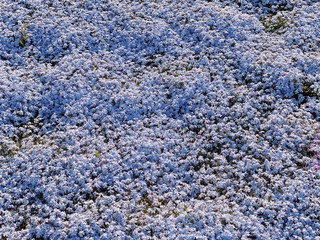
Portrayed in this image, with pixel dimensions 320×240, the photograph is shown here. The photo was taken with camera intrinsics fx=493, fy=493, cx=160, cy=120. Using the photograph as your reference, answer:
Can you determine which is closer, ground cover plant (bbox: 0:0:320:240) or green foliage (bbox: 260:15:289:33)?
ground cover plant (bbox: 0:0:320:240)

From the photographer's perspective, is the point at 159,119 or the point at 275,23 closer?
the point at 159,119

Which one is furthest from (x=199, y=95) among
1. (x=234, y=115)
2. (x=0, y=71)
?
(x=0, y=71)

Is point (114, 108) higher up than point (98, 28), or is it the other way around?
point (98, 28)

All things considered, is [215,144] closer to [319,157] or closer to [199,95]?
[199,95]

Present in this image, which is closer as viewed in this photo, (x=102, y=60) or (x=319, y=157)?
(x=319, y=157)

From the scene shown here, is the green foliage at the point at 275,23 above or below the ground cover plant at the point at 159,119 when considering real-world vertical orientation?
above

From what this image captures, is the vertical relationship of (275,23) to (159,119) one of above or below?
above

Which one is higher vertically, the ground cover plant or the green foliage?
the green foliage

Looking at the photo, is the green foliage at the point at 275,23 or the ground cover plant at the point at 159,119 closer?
the ground cover plant at the point at 159,119
